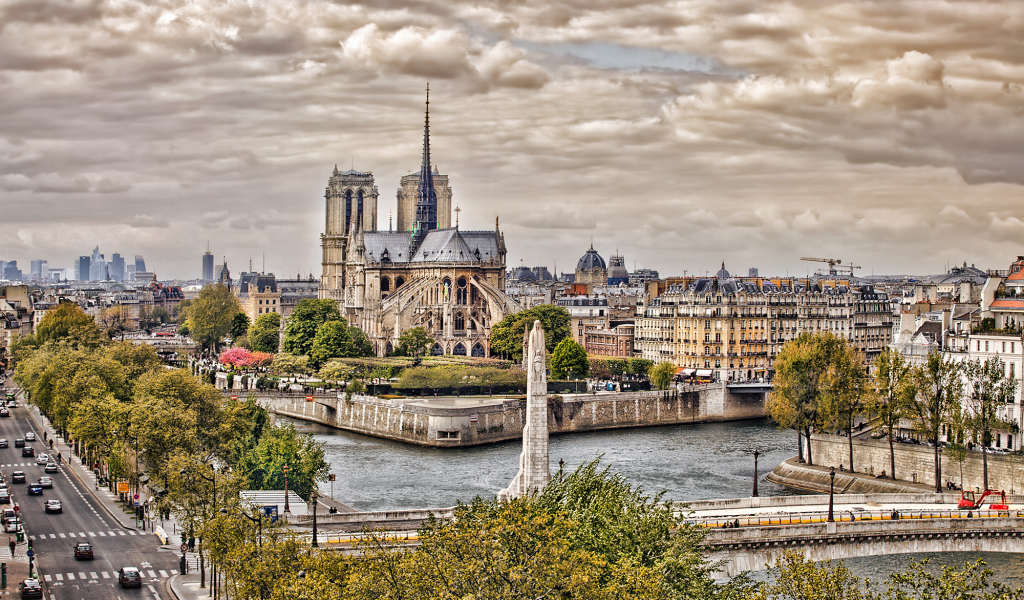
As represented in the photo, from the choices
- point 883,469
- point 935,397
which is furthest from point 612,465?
point 935,397

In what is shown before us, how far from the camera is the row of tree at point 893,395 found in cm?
6588

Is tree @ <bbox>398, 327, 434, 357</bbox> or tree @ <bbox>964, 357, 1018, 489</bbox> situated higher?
tree @ <bbox>398, 327, 434, 357</bbox>

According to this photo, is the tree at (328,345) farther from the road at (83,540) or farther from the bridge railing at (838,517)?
the bridge railing at (838,517)

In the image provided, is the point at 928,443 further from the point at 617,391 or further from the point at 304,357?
Answer: the point at 304,357

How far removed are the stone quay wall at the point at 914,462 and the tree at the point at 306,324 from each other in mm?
72098

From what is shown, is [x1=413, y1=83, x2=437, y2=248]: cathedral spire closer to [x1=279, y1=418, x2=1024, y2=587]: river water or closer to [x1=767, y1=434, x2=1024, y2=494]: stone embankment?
[x1=279, y1=418, x2=1024, y2=587]: river water

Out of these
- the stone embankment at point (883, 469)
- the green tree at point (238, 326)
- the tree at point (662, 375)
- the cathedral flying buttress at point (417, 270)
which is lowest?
the stone embankment at point (883, 469)

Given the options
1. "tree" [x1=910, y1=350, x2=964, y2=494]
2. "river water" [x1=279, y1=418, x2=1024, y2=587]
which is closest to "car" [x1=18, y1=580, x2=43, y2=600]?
"river water" [x1=279, y1=418, x2=1024, y2=587]

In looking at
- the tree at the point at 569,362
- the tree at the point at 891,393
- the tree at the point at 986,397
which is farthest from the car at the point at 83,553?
the tree at the point at 569,362

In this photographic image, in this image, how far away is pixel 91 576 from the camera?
46.2 m

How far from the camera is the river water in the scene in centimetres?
6756

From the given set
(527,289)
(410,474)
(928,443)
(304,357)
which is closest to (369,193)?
(527,289)

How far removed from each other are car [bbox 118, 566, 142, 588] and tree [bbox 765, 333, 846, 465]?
4318cm

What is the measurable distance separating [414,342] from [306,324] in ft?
43.0
